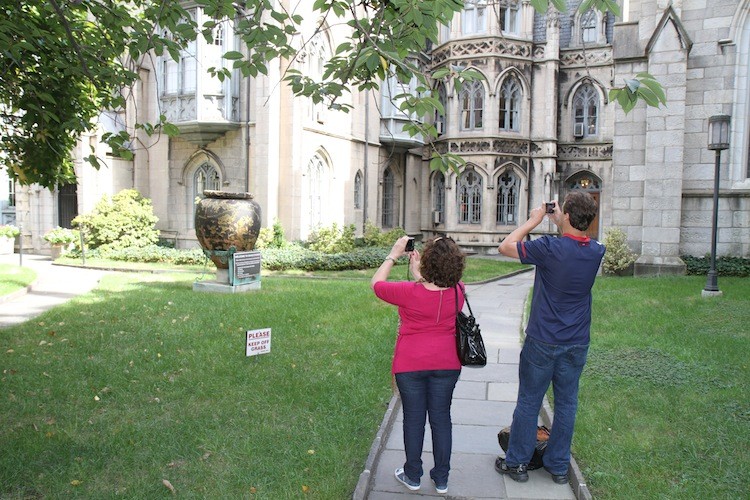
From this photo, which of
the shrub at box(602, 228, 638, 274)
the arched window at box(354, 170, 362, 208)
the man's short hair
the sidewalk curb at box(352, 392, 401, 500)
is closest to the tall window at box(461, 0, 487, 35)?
the arched window at box(354, 170, 362, 208)

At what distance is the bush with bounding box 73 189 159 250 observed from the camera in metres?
22.6

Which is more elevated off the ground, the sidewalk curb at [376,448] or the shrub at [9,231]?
the shrub at [9,231]

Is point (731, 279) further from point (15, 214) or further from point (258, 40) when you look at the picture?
point (15, 214)

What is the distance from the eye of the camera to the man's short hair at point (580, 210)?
4.71m

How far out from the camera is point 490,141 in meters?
29.6

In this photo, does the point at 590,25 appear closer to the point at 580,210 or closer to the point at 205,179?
the point at 205,179

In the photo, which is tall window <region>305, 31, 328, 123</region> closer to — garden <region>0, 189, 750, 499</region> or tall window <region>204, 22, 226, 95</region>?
tall window <region>204, 22, 226, 95</region>

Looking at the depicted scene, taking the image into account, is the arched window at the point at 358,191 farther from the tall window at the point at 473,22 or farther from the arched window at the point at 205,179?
the tall window at the point at 473,22

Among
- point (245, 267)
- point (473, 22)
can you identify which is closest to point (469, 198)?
point (473, 22)

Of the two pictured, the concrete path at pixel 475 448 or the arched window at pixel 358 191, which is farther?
the arched window at pixel 358 191

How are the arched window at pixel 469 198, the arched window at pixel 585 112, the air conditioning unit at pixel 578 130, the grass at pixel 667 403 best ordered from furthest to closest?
the air conditioning unit at pixel 578 130 < the arched window at pixel 585 112 < the arched window at pixel 469 198 < the grass at pixel 667 403

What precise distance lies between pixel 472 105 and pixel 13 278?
21.1 meters

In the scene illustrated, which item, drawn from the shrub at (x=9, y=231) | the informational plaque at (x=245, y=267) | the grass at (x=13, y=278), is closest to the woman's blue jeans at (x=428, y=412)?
the informational plaque at (x=245, y=267)

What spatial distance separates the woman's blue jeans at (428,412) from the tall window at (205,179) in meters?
19.9
